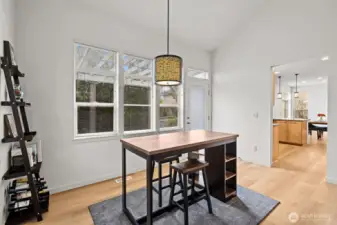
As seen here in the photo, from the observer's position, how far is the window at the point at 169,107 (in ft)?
13.1

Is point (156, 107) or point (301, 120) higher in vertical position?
point (156, 107)

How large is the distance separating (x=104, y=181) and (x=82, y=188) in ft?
1.20

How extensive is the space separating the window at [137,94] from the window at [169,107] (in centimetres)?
30

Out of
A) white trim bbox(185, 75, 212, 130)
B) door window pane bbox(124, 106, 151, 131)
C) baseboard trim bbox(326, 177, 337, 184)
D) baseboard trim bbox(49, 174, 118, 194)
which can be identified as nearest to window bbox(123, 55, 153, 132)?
door window pane bbox(124, 106, 151, 131)

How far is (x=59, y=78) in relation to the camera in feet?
8.66

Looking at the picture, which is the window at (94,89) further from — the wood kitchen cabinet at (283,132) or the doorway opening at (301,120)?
the wood kitchen cabinet at (283,132)

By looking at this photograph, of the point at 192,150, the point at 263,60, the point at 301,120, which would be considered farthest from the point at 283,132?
the point at 192,150

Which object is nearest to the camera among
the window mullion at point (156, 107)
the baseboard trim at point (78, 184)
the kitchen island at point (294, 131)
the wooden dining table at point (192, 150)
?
the wooden dining table at point (192, 150)

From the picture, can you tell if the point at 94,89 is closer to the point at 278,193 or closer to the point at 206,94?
the point at 206,94

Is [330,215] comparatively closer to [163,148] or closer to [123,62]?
[163,148]

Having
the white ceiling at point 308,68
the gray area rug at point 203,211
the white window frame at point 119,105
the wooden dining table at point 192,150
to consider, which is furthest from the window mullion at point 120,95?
the white ceiling at point 308,68

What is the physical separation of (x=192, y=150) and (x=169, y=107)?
2.26m

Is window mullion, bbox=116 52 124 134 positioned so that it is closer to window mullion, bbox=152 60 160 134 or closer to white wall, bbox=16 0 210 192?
white wall, bbox=16 0 210 192

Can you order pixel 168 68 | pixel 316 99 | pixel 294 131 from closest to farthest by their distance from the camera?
pixel 168 68 → pixel 294 131 → pixel 316 99
